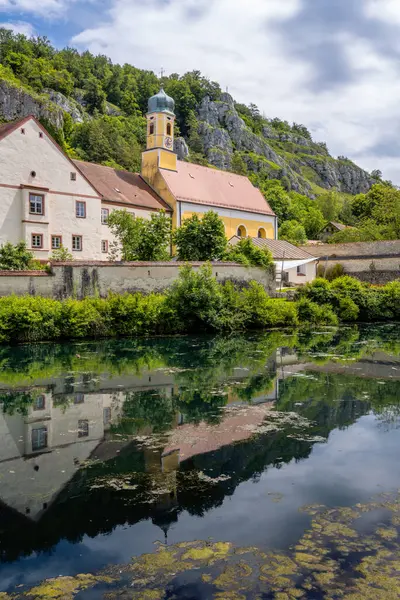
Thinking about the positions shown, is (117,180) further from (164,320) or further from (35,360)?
(35,360)

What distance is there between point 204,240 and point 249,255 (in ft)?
10.9

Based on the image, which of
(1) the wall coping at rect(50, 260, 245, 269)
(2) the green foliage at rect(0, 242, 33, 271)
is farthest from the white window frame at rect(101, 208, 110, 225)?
(2) the green foliage at rect(0, 242, 33, 271)

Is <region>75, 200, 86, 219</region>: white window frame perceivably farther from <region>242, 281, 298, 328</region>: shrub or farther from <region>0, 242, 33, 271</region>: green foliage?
Result: <region>242, 281, 298, 328</region>: shrub

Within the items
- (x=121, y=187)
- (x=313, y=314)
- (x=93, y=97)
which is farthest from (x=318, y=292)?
(x=93, y=97)

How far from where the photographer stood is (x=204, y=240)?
37500mm

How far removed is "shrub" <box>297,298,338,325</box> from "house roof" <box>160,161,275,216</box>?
1777 cm

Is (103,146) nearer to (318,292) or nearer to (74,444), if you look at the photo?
(318,292)

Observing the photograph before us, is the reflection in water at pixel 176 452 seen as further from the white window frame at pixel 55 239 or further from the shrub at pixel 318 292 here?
the white window frame at pixel 55 239

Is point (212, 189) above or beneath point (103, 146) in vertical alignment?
beneath

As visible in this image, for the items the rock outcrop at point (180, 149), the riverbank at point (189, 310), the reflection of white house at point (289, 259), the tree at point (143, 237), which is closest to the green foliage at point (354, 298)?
the riverbank at point (189, 310)

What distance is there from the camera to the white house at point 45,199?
3266 cm

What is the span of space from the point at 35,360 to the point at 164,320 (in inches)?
353

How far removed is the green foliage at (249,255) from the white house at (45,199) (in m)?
9.23

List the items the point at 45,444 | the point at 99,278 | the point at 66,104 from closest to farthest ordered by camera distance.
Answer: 1. the point at 45,444
2. the point at 99,278
3. the point at 66,104
